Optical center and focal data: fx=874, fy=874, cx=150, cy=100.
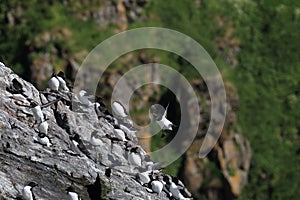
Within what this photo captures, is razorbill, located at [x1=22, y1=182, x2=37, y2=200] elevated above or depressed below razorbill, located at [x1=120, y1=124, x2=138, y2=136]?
above

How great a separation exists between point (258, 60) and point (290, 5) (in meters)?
4.82

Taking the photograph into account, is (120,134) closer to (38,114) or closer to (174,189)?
(174,189)

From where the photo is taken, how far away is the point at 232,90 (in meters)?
50.1

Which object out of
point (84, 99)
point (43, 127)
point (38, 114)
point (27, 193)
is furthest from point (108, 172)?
point (84, 99)

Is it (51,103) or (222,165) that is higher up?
(51,103)

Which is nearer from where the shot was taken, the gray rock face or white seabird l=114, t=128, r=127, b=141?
the gray rock face

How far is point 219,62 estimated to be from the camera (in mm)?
51281

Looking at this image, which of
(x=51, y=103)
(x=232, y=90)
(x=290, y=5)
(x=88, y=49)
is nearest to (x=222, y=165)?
(x=232, y=90)

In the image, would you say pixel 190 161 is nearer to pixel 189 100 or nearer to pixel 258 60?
pixel 189 100

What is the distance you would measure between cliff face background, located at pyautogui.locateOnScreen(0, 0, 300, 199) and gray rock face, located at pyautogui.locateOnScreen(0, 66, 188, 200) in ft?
60.5

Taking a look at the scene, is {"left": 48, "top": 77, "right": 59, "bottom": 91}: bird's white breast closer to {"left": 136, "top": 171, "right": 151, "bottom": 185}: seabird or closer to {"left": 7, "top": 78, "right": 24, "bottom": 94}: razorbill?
{"left": 7, "top": 78, "right": 24, "bottom": 94}: razorbill

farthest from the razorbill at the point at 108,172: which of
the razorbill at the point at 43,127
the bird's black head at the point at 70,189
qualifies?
the razorbill at the point at 43,127

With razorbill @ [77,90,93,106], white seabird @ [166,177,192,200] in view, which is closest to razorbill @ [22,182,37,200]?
white seabird @ [166,177,192,200]

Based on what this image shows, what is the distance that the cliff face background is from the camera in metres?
45.9
